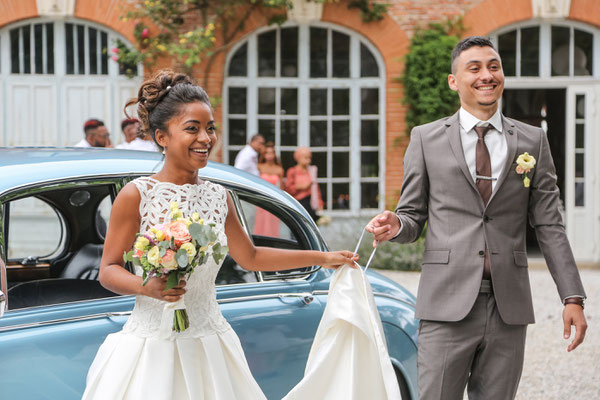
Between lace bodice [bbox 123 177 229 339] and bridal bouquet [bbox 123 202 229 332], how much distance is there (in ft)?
0.73

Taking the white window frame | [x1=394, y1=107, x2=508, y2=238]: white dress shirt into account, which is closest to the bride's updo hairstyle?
[x1=394, y1=107, x2=508, y2=238]: white dress shirt

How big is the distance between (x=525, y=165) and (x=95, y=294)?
1896mm

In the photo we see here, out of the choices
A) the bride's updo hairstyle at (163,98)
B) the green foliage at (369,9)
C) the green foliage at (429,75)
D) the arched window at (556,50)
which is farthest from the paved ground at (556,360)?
the green foliage at (369,9)

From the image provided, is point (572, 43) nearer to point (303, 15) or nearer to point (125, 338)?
point (303, 15)

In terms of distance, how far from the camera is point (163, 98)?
292 centimetres

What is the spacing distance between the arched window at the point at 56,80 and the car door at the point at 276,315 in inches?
353

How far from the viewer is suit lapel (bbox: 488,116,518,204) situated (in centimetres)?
320

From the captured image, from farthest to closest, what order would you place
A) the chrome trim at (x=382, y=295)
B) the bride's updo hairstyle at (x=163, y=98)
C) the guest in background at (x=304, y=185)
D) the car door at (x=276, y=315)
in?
the guest in background at (x=304, y=185) < the chrome trim at (x=382, y=295) < the car door at (x=276, y=315) < the bride's updo hairstyle at (x=163, y=98)

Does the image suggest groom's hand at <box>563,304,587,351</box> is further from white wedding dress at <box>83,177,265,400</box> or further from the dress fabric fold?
white wedding dress at <box>83,177,265,400</box>

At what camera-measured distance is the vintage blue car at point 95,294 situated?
2.99 m

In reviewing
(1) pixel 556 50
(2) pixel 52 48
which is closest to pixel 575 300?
(1) pixel 556 50

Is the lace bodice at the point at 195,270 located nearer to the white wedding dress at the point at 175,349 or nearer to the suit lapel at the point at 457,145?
the white wedding dress at the point at 175,349

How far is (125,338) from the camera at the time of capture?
2.79m

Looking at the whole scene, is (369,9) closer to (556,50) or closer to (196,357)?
(556,50)
